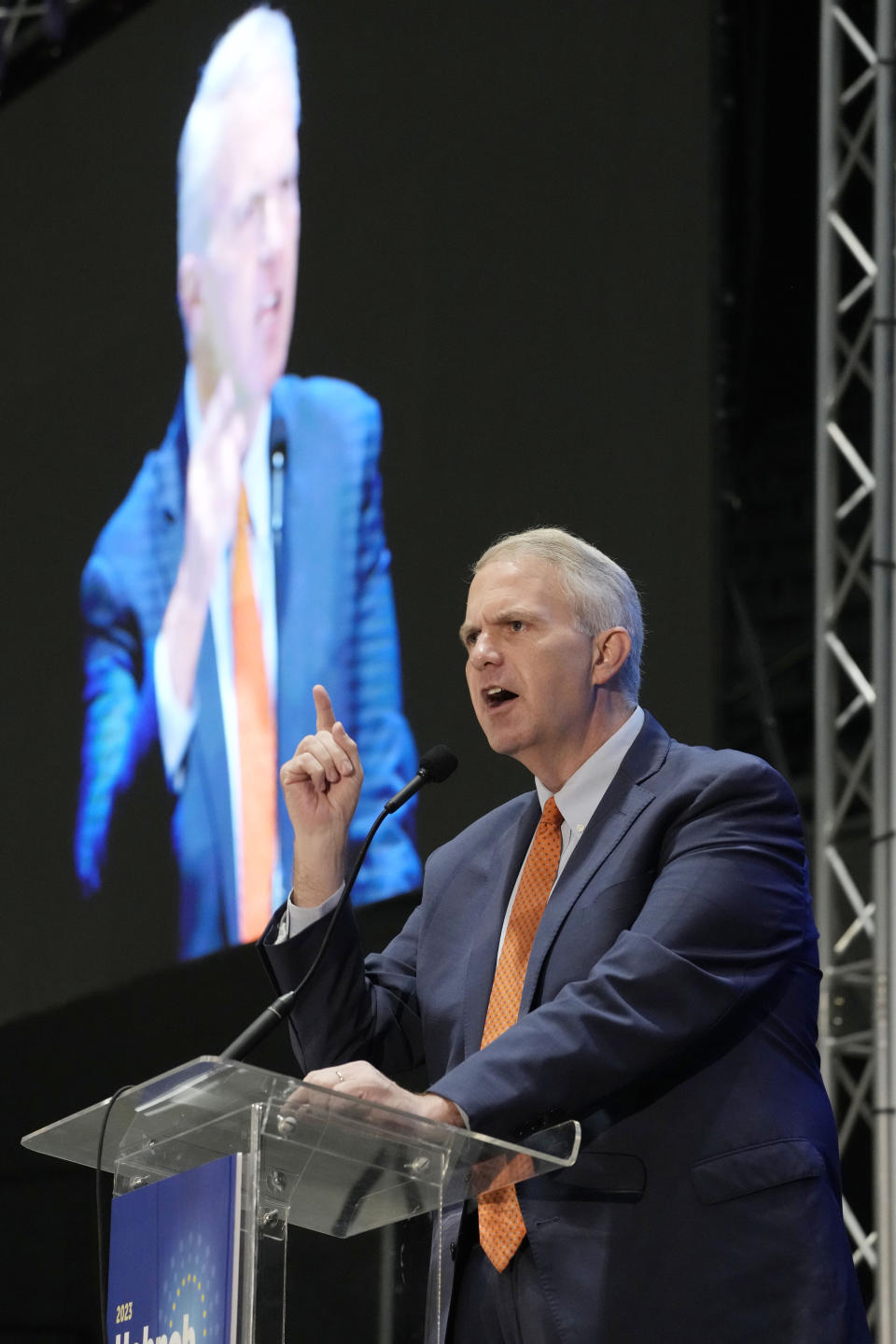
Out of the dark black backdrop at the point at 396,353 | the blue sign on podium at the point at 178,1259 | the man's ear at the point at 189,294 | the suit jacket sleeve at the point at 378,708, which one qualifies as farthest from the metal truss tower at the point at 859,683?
the man's ear at the point at 189,294

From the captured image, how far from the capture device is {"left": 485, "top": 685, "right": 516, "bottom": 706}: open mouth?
93.6 inches

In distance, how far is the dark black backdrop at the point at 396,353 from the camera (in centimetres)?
416

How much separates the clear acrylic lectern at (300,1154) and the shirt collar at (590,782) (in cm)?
63

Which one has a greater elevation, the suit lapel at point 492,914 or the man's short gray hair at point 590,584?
the man's short gray hair at point 590,584

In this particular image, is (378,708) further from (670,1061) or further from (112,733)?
(670,1061)

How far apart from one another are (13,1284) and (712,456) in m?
3.68

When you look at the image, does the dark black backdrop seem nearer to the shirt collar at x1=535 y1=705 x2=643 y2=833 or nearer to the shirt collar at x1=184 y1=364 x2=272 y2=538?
the shirt collar at x1=184 y1=364 x2=272 y2=538

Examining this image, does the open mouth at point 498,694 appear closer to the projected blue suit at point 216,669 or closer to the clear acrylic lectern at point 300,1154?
the clear acrylic lectern at point 300,1154

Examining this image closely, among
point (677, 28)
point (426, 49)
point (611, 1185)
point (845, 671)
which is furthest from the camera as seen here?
point (426, 49)

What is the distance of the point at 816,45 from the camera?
4555 mm

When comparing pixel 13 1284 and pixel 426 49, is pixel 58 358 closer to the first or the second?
pixel 426 49

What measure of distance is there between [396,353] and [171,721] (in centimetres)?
129

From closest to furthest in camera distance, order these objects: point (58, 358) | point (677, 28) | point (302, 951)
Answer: point (302, 951), point (677, 28), point (58, 358)

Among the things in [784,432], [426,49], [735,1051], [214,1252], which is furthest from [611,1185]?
[426,49]
